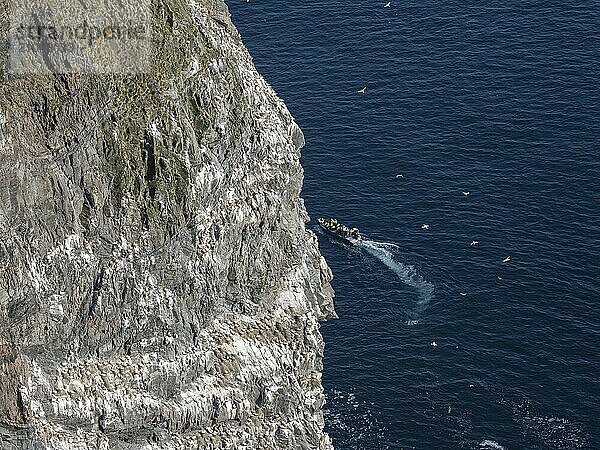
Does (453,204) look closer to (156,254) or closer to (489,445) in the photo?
(489,445)

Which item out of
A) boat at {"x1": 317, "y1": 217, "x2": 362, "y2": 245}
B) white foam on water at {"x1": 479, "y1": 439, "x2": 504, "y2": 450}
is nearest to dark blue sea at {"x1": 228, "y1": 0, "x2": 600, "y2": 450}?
white foam on water at {"x1": 479, "y1": 439, "x2": 504, "y2": 450}

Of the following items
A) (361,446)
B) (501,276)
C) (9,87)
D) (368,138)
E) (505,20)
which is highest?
(9,87)

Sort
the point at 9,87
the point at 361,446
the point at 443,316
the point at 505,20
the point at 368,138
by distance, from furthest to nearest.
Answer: the point at 505,20 → the point at 368,138 → the point at 443,316 → the point at 361,446 → the point at 9,87

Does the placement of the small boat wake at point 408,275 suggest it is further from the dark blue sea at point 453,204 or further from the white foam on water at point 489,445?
the white foam on water at point 489,445

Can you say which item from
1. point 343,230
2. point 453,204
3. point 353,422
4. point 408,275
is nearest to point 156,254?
point 353,422

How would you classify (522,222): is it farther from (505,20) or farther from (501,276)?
(505,20)

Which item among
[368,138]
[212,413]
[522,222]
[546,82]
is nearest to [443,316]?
[522,222]
